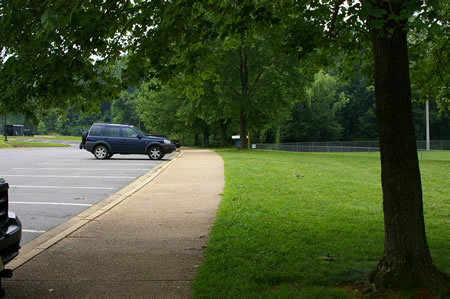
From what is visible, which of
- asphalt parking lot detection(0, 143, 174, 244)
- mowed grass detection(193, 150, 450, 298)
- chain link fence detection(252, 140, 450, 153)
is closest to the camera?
mowed grass detection(193, 150, 450, 298)

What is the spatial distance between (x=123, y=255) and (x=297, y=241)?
227cm

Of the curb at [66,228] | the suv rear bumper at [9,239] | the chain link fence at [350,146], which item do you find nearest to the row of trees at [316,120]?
the chain link fence at [350,146]

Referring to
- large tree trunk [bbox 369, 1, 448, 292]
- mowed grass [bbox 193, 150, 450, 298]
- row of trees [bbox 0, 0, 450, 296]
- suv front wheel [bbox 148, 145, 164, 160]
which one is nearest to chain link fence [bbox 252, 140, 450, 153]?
suv front wheel [bbox 148, 145, 164, 160]

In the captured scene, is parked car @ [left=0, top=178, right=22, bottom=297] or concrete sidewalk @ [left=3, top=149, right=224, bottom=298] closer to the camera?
parked car @ [left=0, top=178, right=22, bottom=297]

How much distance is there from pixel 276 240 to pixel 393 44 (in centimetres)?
301

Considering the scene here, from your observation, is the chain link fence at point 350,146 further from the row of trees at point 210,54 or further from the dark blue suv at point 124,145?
the row of trees at point 210,54

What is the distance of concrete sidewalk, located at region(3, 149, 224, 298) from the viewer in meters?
4.36

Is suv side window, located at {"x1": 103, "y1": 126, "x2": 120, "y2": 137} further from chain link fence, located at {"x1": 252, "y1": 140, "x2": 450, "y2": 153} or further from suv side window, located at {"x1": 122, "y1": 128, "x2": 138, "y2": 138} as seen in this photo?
chain link fence, located at {"x1": 252, "y1": 140, "x2": 450, "y2": 153}

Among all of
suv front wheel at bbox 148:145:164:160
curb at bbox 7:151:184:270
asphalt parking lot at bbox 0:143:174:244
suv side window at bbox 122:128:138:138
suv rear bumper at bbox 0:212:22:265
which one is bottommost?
curb at bbox 7:151:184:270

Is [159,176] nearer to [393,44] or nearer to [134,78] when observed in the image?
[134,78]

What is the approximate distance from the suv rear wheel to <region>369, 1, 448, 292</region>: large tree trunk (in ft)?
64.9

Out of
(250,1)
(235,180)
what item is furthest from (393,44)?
(235,180)

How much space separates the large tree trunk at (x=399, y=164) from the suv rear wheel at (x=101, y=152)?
19791mm

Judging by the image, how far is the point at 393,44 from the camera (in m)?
4.19
